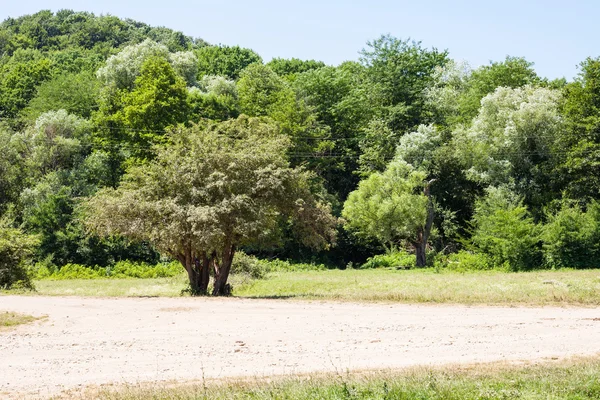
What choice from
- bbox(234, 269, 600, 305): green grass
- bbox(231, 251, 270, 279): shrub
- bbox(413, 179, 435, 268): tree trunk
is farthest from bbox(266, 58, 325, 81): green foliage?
A: bbox(234, 269, 600, 305): green grass

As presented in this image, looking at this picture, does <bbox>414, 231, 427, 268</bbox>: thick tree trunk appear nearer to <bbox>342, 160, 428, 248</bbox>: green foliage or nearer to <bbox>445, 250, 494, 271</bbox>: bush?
<bbox>342, 160, 428, 248</bbox>: green foliage

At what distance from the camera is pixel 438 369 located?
42.4ft

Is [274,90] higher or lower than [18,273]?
higher

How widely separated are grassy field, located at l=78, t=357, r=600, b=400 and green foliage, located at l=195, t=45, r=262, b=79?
8641cm

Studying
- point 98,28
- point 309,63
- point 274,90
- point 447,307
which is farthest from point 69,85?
point 447,307

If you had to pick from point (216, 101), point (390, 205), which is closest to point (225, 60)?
point (216, 101)

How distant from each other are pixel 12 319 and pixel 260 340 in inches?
385

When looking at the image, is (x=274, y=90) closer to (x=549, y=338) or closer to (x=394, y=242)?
(x=394, y=242)

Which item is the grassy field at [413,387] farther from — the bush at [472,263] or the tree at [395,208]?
the tree at [395,208]

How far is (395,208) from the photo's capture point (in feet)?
188

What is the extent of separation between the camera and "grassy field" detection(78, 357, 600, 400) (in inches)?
397

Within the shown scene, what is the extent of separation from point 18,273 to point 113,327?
19481 millimetres

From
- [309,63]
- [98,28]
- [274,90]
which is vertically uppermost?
[98,28]

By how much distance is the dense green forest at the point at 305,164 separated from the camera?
3166 cm
